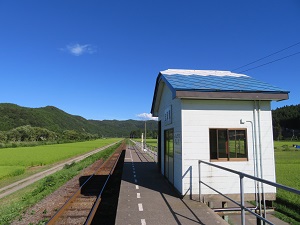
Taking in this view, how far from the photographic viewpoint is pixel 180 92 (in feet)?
25.2

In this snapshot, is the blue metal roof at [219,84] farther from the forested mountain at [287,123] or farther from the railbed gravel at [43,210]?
the forested mountain at [287,123]

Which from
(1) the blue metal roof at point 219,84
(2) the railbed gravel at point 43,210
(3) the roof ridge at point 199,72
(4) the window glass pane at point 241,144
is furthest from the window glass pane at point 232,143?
(2) the railbed gravel at point 43,210

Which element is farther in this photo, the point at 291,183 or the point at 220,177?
the point at 291,183

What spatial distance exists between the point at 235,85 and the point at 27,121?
13462 centimetres

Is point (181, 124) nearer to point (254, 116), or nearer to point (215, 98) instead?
point (215, 98)

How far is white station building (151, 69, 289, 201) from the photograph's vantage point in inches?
306

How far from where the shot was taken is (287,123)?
118 meters

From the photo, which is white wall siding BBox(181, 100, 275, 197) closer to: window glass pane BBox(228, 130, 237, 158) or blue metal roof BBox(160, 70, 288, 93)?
window glass pane BBox(228, 130, 237, 158)

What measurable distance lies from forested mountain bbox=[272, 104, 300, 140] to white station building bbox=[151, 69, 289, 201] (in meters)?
118

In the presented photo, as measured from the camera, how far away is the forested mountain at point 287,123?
114 meters

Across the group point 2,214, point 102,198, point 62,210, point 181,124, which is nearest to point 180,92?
point 181,124

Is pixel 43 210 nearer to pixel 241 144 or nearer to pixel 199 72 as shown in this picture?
pixel 241 144

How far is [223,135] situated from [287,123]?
124 metres


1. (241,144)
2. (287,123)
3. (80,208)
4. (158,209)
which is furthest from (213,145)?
(287,123)
